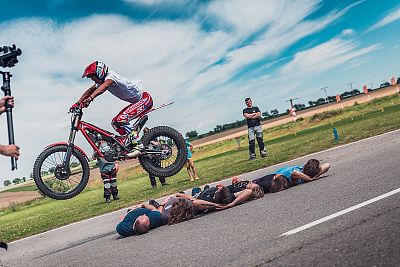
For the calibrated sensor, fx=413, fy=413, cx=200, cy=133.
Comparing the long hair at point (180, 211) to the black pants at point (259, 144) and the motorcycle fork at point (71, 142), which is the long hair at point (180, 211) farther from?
the black pants at point (259, 144)

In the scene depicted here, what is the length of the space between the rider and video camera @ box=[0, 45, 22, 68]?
1.03 meters

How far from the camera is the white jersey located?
22.3 feet

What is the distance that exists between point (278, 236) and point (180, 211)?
329cm

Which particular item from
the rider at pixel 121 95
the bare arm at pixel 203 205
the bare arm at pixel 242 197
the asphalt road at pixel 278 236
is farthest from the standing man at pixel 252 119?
the rider at pixel 121 95

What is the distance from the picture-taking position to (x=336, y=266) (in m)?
3.90

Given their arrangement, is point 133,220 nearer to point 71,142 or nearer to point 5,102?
point 71,142

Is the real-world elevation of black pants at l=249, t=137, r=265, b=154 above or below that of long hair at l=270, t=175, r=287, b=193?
above

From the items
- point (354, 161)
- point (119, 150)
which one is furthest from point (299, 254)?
point (354, 161)

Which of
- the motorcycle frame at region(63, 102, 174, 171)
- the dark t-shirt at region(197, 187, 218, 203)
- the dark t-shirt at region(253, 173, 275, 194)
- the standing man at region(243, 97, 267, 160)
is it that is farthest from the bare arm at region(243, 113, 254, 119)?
→ the motorcycle frame at region(63, 102, 174, 171)

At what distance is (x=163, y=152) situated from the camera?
295 inches

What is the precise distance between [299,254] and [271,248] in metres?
0.50

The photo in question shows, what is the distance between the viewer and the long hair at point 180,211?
27.2 ft

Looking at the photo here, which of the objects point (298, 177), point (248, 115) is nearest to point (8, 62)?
point (298, 177)

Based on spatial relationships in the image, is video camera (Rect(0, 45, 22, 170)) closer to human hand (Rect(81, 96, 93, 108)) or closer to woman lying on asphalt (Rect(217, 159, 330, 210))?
human hand (Rect(81, 96, 93, 108))
